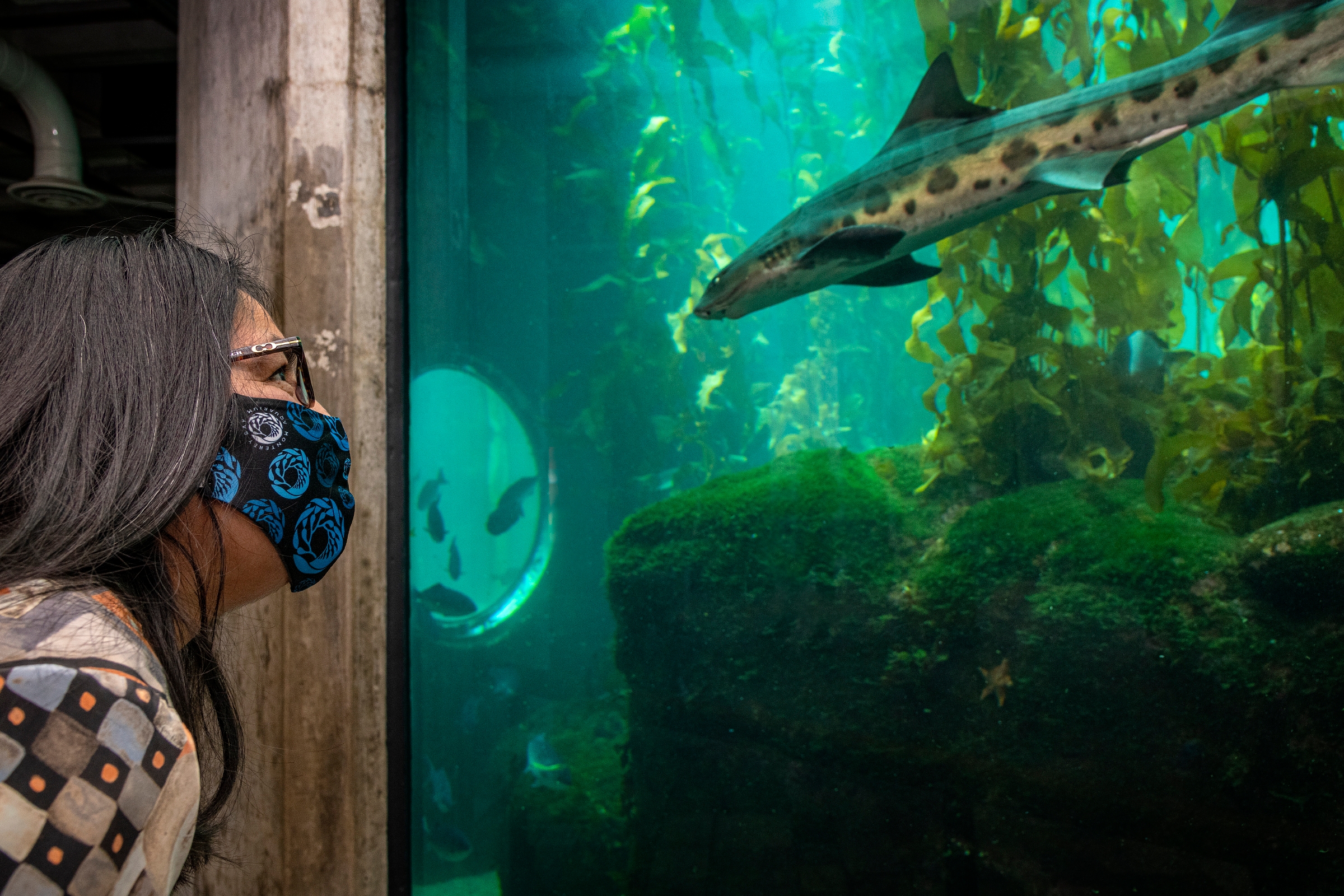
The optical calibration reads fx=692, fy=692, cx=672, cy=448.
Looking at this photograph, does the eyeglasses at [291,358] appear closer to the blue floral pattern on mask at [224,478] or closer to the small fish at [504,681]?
the blue floral pattern on mask at [224,478]

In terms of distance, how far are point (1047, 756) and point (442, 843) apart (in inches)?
90.4

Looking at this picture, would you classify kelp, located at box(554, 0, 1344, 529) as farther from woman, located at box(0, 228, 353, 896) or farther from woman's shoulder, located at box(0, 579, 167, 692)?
woman's shoulder, located at box(0, 579, 167, 692)

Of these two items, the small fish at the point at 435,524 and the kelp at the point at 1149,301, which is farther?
the small fish at the point at 435,524

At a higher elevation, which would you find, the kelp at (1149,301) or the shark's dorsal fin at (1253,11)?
the shark's dorsal fin at (1253,11)

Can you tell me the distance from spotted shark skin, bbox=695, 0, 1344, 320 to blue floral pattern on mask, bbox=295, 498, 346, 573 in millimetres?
1696

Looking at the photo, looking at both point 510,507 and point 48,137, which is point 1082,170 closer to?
point 510,507

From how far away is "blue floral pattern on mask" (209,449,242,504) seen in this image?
1.00 metres

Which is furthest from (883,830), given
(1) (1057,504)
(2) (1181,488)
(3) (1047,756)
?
(2) (1181,488)

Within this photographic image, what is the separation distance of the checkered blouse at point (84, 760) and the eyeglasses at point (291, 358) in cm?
46

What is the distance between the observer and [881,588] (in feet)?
8.90

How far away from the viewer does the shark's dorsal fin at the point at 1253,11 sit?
1863 millimetres

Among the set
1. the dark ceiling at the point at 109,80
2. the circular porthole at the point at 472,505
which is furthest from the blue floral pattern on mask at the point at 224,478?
the dark ceiling at the point at 109,80

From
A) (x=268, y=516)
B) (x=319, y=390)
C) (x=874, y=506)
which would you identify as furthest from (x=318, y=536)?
(x=874, y=506)

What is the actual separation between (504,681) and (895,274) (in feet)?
7.82
